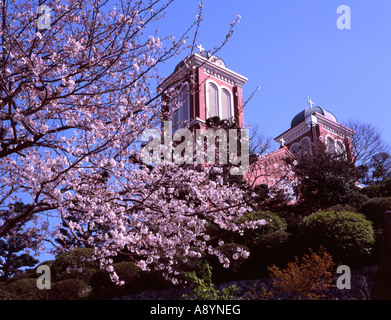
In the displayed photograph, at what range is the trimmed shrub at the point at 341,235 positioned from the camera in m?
10.1

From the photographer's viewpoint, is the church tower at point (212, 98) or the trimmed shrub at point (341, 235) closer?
the trimmed shrub at point (341, 235)

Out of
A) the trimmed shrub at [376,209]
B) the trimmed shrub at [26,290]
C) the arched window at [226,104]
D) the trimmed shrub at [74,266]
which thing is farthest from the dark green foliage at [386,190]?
the trimmed shrub at [26,290]

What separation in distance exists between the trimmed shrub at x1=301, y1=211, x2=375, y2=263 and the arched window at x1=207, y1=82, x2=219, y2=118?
44.7ft

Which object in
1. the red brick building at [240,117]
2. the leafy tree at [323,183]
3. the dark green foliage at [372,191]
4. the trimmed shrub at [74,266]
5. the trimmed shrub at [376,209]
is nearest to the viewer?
the trimmed shrub at [376,209]

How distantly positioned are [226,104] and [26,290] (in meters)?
17.6

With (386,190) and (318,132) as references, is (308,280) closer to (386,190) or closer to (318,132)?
(386,190)

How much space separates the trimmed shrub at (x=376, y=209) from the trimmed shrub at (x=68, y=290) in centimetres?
995

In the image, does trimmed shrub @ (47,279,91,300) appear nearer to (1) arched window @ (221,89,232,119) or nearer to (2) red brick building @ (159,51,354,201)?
(2) red brick building @ (159,51,354,201)

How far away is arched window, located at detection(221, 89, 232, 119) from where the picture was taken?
24.2m

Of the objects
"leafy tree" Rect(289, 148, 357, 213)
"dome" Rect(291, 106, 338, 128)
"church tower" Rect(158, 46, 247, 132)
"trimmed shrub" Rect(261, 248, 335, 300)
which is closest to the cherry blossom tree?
"trimmed shrub" Rect(261, 248, 335, 300)

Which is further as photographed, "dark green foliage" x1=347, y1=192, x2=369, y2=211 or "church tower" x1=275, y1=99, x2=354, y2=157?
"church tower" x1=275, y1=99, x2=354, y2=157

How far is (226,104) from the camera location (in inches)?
977

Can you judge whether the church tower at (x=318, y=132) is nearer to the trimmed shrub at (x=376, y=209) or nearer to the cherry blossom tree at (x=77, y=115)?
the trimmed shrub at (x=376, y=209)
